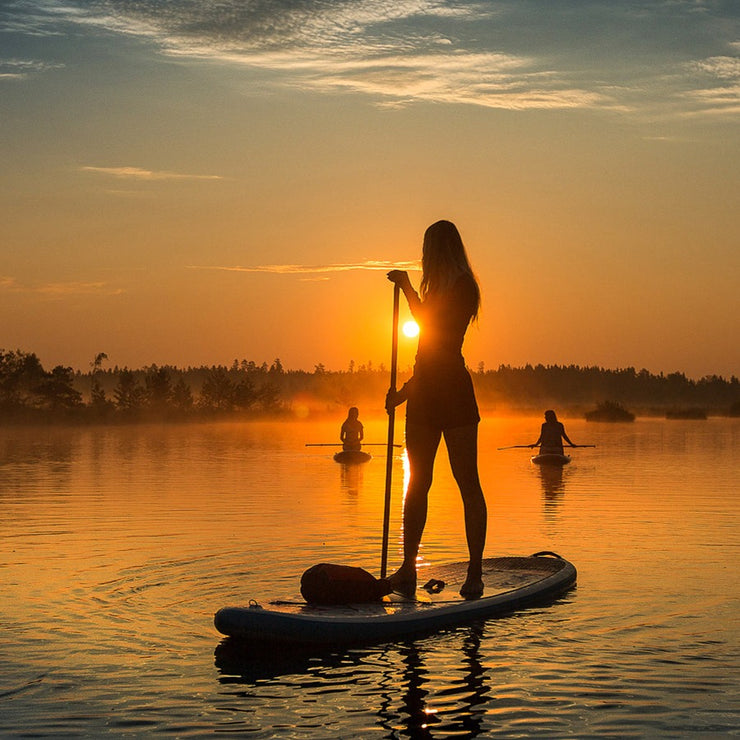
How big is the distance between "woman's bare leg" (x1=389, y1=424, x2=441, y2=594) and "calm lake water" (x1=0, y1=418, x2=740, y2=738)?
851 mm

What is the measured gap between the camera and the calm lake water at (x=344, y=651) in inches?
272

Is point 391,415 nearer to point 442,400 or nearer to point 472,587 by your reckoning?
point 442,400

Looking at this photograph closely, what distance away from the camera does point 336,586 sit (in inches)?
363

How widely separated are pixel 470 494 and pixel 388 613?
146 cm

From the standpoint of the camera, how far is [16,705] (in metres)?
7.12

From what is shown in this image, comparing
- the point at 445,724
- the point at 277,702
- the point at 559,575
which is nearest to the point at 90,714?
the point at 277,702

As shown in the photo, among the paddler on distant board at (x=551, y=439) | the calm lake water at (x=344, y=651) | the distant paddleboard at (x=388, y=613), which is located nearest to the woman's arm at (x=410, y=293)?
the distant paddleboard at (x=388, y=613)

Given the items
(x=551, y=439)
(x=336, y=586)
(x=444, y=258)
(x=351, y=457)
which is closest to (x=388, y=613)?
(x=336, y=586)

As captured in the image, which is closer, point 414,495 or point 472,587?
point 472,587

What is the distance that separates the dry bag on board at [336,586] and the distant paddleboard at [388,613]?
0.34ft

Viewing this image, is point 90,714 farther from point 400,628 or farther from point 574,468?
point 574,468

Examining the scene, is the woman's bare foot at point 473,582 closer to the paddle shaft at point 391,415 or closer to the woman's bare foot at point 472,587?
the woman's bare foot at point 472,587

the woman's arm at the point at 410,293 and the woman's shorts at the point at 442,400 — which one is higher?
the woman's arm at the point at 410,293

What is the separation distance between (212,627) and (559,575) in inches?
124
